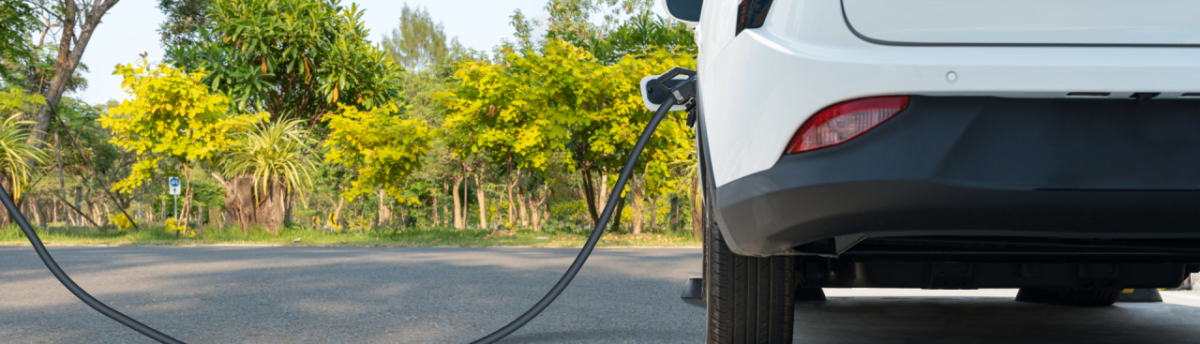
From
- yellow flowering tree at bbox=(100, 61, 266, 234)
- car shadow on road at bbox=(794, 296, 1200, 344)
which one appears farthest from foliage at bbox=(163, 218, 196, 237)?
car shadow on road at bbox=(794, 296, 1200, 344)

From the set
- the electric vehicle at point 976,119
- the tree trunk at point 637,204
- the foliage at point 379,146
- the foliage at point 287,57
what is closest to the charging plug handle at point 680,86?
the electric vehicle at point 976,119

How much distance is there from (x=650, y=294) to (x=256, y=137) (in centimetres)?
1083

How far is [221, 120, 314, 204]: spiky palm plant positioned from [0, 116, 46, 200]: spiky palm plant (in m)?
3.27

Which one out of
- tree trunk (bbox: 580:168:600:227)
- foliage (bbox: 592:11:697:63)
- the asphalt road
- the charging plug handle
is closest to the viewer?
the charging plug handle

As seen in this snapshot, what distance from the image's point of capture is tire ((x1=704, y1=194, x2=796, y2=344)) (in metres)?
2.06

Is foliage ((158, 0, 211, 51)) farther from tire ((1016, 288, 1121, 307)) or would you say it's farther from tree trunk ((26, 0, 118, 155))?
tire ((1016, 288, 1121, 307))

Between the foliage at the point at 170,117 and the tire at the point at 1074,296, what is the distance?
12.6 metres

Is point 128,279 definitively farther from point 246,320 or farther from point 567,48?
point 567,48

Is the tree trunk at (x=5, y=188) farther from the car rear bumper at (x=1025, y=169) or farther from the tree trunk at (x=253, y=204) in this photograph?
the car rear bumper at (x=1025, y=169)

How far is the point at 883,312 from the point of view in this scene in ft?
12.2

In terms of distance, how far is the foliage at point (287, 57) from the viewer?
15602 mm

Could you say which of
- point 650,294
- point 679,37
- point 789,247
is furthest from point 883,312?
point 679,37

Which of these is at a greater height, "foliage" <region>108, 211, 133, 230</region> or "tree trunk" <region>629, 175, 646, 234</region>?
"tree trunk" <region>629, 175, 646, 234</region>

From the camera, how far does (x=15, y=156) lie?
44.0 feet
